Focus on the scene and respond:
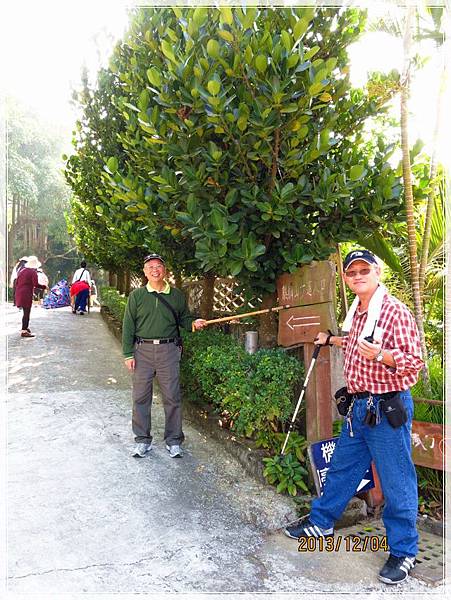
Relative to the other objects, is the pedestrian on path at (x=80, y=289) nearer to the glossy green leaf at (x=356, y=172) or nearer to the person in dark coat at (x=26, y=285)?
the person in dark coat at (x=26, y=285)

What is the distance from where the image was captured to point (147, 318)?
4.49 m

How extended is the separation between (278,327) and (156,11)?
9.51 ft

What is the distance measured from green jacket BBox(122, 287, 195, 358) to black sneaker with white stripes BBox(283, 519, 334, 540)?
2001 millimetres

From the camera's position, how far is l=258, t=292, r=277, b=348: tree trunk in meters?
4.53

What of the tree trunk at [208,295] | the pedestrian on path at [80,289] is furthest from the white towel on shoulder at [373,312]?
the pedestrian on path at [80,289]

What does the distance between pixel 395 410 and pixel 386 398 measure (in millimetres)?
89

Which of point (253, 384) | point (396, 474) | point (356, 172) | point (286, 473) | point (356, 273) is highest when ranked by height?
point (356, 172)

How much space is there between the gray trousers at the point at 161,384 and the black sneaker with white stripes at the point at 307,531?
4.92 ft

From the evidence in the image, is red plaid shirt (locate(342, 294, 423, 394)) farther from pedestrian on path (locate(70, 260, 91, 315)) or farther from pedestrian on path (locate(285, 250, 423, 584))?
pedestrian on path (locate(70, 260, 91, 315))

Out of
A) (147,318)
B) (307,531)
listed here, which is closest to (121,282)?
(147,318)

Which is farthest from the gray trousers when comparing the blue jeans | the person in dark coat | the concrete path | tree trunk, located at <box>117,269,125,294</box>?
tree trunk, located at <box>117,269,125,294</box>

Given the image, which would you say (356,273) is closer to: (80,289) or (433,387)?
(433,387)
